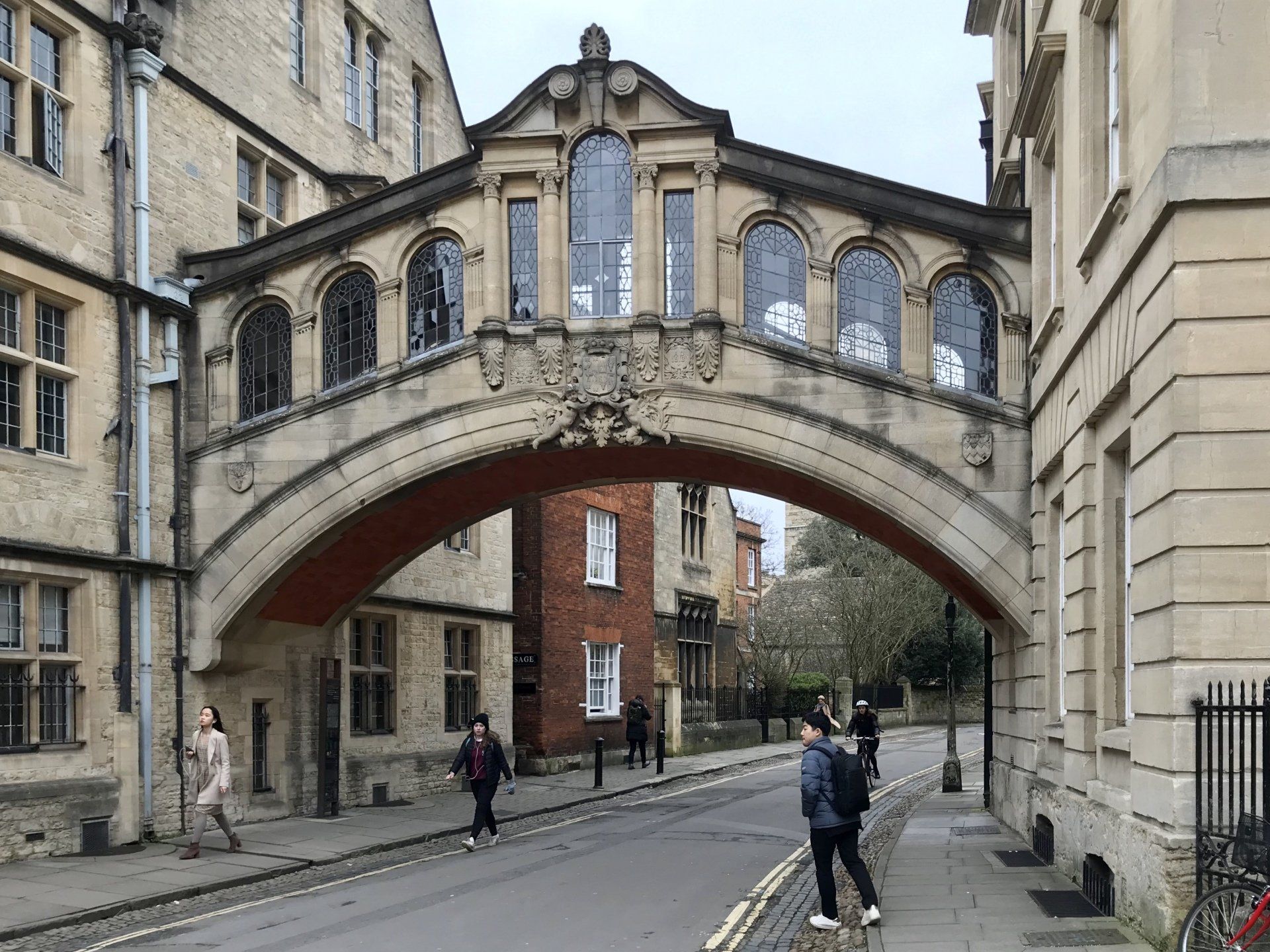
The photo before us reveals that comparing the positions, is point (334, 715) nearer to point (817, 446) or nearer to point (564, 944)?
point (817, 446)

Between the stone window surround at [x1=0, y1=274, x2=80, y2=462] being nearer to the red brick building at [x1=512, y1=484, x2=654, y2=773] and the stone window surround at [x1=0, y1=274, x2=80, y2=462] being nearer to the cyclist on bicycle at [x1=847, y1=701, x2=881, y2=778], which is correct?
the red brick building at [x1=512, y1=484, x2=654, y2=773]

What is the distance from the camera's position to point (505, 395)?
59.1 ft

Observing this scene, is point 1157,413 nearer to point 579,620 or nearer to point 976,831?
point 976,831

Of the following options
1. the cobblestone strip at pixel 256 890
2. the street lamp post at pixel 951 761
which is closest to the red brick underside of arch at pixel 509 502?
the cobblestone strip at pixel 256 890

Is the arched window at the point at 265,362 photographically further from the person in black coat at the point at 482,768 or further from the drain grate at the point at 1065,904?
the drain grate at the point at 1065,904

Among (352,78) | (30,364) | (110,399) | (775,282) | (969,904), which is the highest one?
(352,78)

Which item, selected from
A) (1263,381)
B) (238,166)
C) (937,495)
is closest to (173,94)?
(238,166)

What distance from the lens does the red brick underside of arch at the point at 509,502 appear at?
1908 centimetres

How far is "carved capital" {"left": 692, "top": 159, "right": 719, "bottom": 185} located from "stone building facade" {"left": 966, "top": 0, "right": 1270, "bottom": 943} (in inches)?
191

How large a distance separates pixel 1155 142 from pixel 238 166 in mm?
14897

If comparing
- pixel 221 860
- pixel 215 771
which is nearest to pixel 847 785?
pixel 221 860

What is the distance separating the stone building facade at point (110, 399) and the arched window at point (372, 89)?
13.5 ft

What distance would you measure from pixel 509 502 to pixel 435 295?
3.95 meters

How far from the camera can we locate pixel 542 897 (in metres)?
13.1
